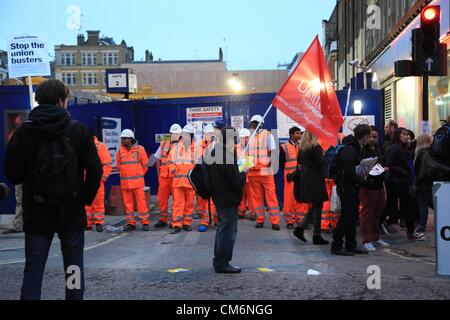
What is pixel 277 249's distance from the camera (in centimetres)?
823

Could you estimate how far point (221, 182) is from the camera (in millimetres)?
6574

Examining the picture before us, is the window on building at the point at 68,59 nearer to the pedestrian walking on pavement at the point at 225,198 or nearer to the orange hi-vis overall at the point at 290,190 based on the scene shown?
the orange hi-vis overall at the point at 290,190

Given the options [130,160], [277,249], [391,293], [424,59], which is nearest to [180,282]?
[391,293]

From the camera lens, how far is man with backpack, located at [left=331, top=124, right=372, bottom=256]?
7.57 metres

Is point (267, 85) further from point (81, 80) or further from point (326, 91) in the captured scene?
point (81, 80)

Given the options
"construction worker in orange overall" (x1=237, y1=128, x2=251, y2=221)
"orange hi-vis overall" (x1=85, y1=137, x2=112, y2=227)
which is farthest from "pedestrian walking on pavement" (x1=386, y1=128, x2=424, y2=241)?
"orange hi-vis overall" (x1=85, y1=137, x2=112, y2=227)

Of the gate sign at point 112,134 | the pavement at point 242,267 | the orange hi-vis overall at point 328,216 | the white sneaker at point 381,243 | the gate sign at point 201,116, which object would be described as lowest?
the white sneaker at point 381,243

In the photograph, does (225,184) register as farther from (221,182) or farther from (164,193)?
(164,193)

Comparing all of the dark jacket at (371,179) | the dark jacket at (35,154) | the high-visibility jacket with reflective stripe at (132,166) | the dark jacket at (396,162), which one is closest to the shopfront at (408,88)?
Result: the dark jacket at (396,162)

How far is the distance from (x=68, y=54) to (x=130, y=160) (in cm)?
9464

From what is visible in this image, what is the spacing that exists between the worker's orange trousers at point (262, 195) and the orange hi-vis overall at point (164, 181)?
1.50 m

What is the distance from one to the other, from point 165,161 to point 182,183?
0.68 meters

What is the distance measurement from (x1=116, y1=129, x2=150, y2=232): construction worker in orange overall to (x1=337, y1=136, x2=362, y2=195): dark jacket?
13.5 ft

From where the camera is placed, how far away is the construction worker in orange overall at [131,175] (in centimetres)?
1040
